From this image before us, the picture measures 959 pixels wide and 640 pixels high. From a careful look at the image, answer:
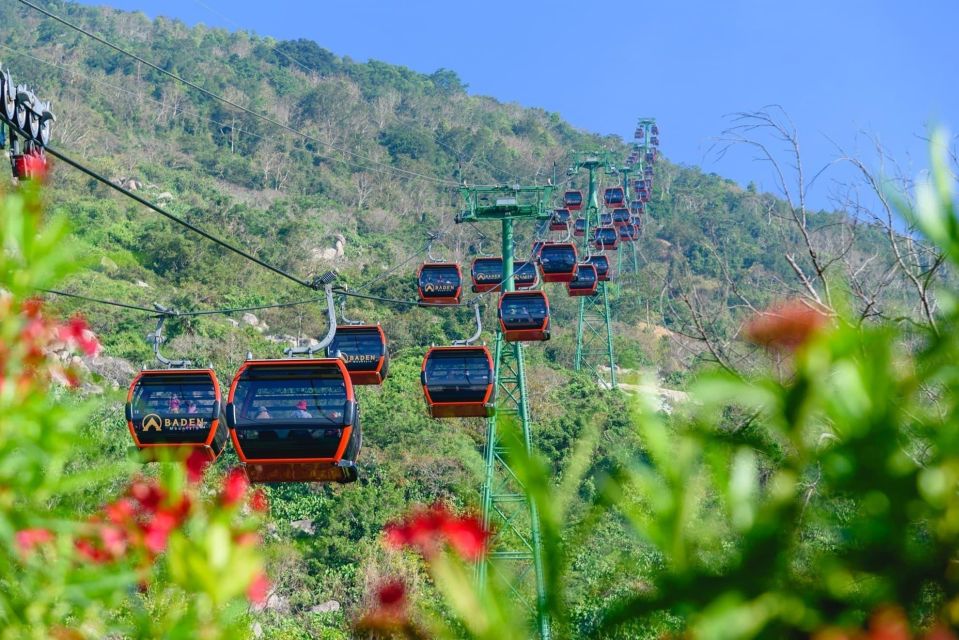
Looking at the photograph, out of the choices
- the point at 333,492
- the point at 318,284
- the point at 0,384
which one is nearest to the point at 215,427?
the point at 318,284

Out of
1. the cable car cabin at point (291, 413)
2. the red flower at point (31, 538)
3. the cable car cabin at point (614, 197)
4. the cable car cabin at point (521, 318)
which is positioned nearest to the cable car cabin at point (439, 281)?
the cable car cabin at point (521, 318)

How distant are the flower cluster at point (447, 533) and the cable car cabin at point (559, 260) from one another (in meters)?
21.7

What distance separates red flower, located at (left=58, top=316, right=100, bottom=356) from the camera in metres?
2.18

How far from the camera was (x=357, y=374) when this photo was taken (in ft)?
49.5

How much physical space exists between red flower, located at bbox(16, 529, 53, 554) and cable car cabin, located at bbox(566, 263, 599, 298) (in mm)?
25425

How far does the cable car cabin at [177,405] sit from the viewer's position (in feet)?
36.1

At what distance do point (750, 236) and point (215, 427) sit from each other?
5450cm

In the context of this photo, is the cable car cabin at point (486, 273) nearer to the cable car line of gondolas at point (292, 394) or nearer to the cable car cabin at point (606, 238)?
the cable car line of gondolas at point (292, 394)

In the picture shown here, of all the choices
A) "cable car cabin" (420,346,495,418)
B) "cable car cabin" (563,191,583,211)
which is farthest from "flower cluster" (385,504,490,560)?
"cable car cabin" (563,191,583,211)

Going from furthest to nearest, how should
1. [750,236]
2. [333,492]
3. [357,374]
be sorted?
[750,236] → [333,492] → [357,374]

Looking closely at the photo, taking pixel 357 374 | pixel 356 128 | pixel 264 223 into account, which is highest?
pixel 356 128

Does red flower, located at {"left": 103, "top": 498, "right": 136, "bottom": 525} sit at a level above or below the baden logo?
below

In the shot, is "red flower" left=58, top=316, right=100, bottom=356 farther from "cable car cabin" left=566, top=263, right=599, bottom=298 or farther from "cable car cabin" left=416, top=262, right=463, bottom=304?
"cable car cabin" left=566, top=263, right=599, bottom=298

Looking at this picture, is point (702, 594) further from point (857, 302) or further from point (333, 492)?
point (333, 492)
